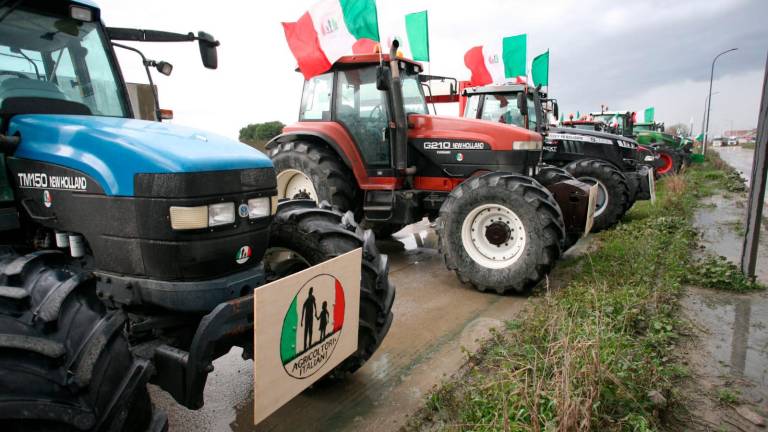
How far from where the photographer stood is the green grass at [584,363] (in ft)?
7.54

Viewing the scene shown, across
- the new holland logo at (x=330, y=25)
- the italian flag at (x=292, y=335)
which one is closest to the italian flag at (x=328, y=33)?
the new holland logo at (x=330, y=25)

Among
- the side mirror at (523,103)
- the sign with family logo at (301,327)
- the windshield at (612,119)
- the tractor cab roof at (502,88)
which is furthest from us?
the windshield at (612,119)

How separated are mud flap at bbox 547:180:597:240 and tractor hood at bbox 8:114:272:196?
175 inches

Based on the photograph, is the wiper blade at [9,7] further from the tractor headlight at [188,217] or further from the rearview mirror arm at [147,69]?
the tractor headlight at [188,217]

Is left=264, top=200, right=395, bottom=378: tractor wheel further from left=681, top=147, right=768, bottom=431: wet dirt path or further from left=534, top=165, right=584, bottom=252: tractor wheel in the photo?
left=534, top=165, right=584, bottom=252: tractor wheel

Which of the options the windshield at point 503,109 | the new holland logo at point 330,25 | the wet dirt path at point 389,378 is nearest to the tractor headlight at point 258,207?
the wet dirt path at point 389,378

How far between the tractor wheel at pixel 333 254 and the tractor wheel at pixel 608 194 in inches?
244

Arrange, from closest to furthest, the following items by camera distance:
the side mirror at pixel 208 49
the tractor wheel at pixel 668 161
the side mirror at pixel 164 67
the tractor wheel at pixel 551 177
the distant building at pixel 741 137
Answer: the side mirror at pixel 208 49 → the side mirror at pixel 164 67 → the tractor wheel at pixel 551 177 → the tractor wheel at pixel 668 161 → the distant building at pixel 741 137

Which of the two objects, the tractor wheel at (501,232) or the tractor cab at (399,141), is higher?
the tractor cab at (399,141)

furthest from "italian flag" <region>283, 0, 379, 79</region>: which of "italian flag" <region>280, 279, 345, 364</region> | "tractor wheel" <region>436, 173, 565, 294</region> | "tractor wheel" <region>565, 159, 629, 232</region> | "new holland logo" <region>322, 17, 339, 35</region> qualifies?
"tractor wheel" <region>565, 159, 629, 232</region>

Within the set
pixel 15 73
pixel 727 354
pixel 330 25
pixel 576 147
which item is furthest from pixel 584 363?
pixel 576 147

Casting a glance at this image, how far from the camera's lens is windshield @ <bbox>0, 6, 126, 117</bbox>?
2.30 meters

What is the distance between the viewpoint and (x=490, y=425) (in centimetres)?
227

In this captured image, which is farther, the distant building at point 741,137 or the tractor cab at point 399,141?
the distant building at point 741,137
